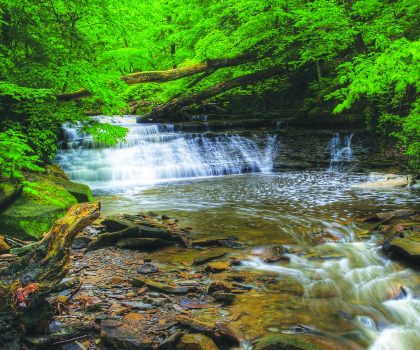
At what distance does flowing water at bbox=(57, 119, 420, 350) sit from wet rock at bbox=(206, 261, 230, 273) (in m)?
0.24

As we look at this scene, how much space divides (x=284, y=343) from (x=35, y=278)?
2226 millimetres

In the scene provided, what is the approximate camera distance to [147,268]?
4.57 metres

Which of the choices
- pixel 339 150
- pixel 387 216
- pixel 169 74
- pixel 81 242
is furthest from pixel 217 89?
pixel 81 242

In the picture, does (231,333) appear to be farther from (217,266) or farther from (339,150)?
(339,150)

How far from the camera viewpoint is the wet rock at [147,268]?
14.6 feet

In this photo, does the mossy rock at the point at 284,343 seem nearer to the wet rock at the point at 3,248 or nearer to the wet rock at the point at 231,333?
the wet rock at the point at 231,333

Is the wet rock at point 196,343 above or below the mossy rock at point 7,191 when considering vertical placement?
below

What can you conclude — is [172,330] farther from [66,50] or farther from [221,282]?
[66,50]

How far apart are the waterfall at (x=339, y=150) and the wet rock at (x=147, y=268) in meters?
12.1

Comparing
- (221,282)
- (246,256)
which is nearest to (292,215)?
(246,256)

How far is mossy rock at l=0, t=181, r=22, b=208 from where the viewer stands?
5986 millimetres

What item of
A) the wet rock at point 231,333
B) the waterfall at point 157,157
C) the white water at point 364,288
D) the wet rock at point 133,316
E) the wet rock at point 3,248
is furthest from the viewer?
the waterfall at point 157,157

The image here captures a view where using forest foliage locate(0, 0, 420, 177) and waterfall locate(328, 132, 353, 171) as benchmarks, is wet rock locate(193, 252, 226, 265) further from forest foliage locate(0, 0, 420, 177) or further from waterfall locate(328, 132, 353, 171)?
waterfall locate(328, 132, 353, 171)

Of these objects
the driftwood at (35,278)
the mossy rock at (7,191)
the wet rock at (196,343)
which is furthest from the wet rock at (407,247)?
the mossy rock at (7,191)
